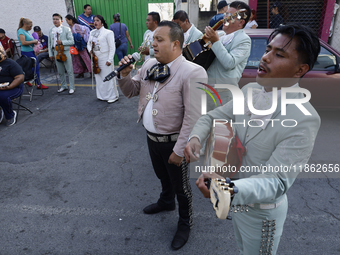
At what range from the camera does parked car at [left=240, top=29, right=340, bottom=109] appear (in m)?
5.24

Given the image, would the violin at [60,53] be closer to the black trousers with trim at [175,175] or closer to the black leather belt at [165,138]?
the black trousers with trim at [175,175]

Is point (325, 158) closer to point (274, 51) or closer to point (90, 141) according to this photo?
point (274, 51)

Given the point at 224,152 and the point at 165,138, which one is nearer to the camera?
the point at 224,152

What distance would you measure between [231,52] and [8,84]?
4.84m

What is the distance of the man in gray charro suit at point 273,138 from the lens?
1.27 metres

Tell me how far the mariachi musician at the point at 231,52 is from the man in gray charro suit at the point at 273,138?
5.29ft

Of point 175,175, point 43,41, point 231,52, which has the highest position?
point 231,52

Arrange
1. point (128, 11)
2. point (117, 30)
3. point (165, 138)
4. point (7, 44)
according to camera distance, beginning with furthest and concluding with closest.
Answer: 1. point (128, 11)
2. point (7, 44)
3. point (117, 30)
4. point (165, 138)

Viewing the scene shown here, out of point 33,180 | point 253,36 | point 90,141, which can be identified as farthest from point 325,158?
point 33,180

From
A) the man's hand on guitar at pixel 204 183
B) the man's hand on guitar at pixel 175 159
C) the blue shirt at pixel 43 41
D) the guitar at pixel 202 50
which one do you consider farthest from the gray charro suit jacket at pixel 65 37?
the man's hand on guitar at pixel 204 183

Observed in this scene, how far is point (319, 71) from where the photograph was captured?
5336mm

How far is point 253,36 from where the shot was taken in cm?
528

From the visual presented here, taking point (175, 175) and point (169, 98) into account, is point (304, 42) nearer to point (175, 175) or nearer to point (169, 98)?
point (169, 98)

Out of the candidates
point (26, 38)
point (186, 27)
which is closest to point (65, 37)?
point (26, 38)
